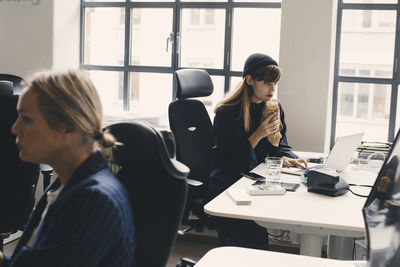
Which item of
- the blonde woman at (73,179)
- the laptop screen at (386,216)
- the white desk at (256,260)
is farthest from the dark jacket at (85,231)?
the laptop screen at (386,216)

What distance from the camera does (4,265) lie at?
1.35m

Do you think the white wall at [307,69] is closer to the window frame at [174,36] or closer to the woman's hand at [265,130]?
the window frame at [174,36]

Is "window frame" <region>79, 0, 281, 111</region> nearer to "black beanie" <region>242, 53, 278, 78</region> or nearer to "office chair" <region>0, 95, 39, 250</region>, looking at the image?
"black beanie" <region>242, 53, 278, 78</region>

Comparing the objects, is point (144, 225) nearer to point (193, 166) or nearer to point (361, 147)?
point (193, 166)

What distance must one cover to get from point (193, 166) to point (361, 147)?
41.6 inches

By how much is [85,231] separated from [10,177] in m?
1.58

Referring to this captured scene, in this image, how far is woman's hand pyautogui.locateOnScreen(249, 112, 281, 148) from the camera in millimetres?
2811

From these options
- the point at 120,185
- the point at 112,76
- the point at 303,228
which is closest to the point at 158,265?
the point at 120,185

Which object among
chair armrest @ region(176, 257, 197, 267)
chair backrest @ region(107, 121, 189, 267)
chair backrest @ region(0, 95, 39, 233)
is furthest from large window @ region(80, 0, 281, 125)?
chair backrest @ region(107, 121, 189, 267)

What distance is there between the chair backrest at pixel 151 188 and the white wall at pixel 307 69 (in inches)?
90.7

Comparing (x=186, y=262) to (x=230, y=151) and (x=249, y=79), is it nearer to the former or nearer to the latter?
(x=230, y=151)

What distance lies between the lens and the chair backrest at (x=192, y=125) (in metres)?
2.98

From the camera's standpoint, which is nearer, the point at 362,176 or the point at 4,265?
the point at 4,265

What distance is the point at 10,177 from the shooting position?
Answer: 249 centimetres
